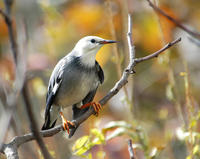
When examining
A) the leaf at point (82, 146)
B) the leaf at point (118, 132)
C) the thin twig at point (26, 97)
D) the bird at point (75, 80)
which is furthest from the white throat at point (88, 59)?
the thin twig at point (26, 97)

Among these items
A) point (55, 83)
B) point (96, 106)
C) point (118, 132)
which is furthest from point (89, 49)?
point (118, 132)

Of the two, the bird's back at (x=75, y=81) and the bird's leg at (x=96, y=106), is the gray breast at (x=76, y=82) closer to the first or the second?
the bird's back at (x=75, y=81)

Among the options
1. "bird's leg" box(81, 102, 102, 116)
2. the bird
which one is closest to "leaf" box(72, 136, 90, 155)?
"bird's leg" box(81, 102, 102, 116)

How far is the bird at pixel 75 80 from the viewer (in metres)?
3.90

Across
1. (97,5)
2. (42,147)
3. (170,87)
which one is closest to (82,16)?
(97,5)

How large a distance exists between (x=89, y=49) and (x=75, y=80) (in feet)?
1.41

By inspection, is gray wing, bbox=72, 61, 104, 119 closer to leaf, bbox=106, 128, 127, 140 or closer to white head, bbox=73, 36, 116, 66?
white head, bbox=73, 36, 116, 66

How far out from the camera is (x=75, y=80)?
3889 mm

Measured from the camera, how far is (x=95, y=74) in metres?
4.03

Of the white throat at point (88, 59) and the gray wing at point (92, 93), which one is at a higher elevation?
the white throat at point (88, 59)

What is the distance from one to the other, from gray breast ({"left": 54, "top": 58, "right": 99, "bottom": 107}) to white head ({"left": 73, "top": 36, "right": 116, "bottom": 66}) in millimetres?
83

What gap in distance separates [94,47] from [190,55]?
314 centimetres

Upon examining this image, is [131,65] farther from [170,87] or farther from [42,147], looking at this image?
[42,147]

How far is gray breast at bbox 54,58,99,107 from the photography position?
12.8 feet
